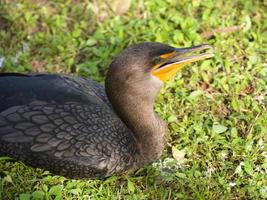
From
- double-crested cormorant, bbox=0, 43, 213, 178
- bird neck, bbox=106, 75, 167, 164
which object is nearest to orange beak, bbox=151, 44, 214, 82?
double-crested cormorant, bbox=0, 43, 213, 178

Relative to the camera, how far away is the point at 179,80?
4750mm

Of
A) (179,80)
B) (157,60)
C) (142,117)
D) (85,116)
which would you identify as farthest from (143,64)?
(179,80)

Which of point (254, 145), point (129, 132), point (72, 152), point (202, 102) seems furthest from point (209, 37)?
point (72, 152)

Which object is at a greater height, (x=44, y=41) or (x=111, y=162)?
(x=44, y=41)

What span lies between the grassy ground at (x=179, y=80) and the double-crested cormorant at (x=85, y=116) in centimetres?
23

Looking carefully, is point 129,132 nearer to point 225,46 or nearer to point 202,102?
point 202,102

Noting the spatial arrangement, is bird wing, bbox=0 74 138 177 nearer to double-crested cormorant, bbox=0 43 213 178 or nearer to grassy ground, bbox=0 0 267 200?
double-crested cormorant, bbox=0 43 213 178

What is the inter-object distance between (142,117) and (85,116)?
396 millimetres

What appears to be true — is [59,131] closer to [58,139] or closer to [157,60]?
[58,139]

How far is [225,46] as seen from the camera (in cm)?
504

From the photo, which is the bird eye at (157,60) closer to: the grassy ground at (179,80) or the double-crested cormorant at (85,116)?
the double-crested cormorant at (85,116)

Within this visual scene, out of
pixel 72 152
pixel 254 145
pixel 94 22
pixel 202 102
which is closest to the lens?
pixel 72 152

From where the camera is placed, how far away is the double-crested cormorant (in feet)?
11.8

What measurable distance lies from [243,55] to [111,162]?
1.89m
